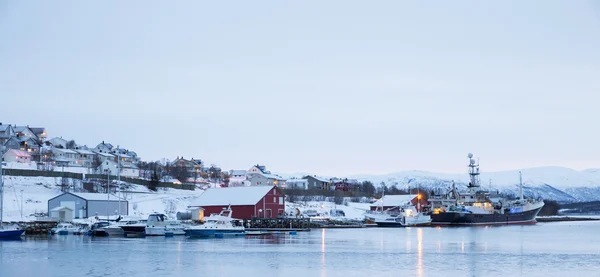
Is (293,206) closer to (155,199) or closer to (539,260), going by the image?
(155,199)

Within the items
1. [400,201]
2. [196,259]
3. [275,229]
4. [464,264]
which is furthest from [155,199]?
[464,264]

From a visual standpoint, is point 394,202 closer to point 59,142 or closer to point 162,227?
point 162,227

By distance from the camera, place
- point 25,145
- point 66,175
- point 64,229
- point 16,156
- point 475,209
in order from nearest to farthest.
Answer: point 64,229
point 66,175
point 475,209
point 16,156
point 25,145

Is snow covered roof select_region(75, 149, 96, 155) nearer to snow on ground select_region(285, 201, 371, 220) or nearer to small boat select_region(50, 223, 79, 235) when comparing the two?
snow on ground select_region(285, 201, 371, 220)

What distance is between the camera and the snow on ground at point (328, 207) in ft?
301

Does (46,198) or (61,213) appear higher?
(46,198)

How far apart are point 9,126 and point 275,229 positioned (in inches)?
2676

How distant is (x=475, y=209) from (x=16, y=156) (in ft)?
219

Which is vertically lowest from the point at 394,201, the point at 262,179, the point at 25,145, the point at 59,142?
the point at 394,201

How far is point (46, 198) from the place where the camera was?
73.4 meters

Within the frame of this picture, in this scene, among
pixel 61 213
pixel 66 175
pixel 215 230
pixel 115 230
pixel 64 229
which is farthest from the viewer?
pixel 66 175

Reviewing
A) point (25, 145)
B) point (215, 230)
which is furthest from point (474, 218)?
point (25, 145)

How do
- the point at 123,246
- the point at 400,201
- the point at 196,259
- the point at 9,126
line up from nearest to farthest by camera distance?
the point at 196,259
the point at 123,246
the point at 400,201
the point at 9,126

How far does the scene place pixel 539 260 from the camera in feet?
115
